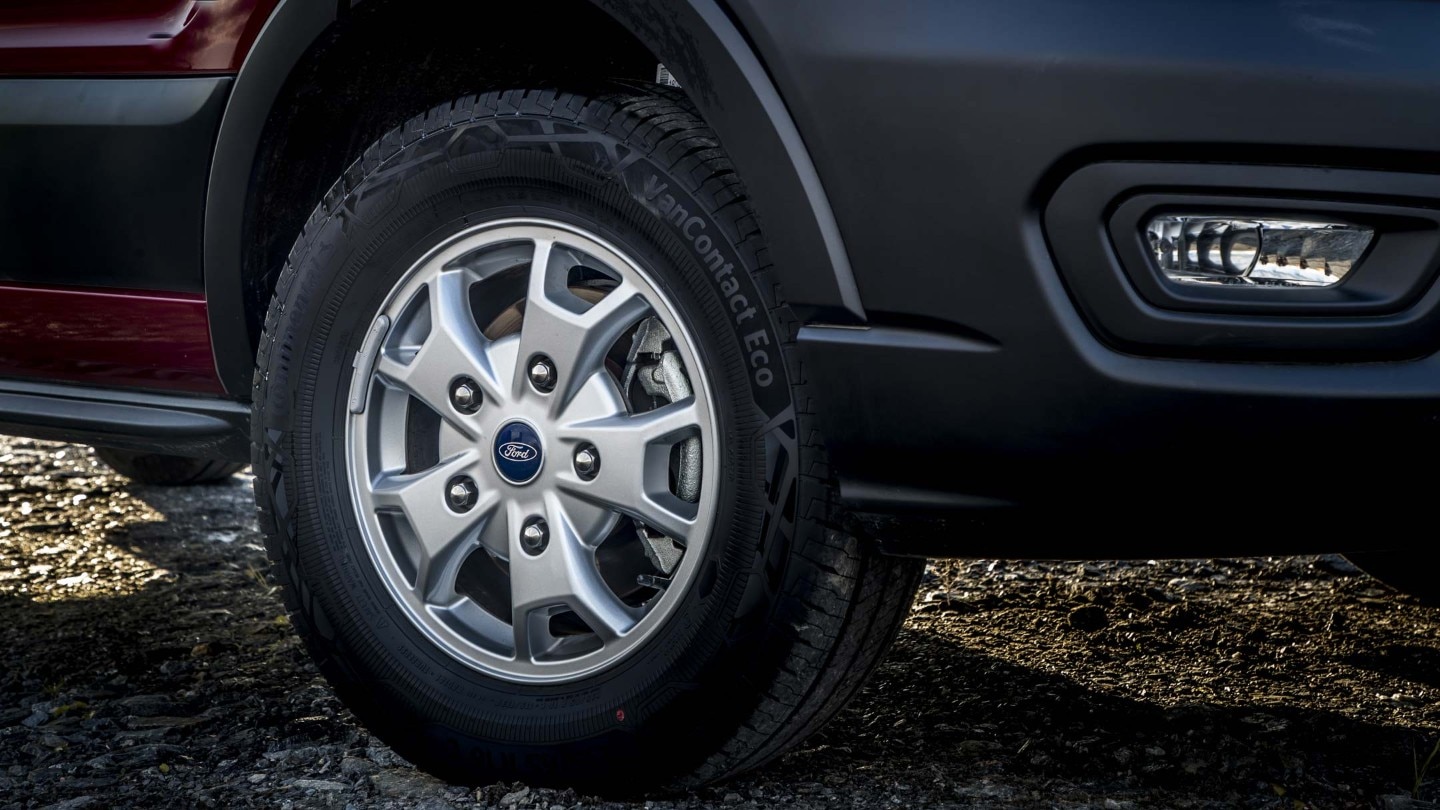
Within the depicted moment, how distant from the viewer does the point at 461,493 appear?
192 cm

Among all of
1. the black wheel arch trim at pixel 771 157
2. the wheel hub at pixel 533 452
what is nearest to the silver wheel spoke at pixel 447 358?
the wheel hub at pixel 533 452

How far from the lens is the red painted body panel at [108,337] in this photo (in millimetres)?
2178

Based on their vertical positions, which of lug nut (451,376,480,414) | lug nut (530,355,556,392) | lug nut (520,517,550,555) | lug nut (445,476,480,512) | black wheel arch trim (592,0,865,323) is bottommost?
lug nut (520,517,550,555)

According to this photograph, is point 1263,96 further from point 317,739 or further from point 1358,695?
point 317,739

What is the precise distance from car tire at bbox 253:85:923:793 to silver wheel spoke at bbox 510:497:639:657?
1 centimetres

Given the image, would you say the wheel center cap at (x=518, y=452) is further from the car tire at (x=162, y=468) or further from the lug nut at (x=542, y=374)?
the car tire at (x=162, y=468)

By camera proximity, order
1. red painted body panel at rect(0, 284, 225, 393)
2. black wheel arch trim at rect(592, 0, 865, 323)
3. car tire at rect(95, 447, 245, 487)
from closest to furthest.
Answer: black wheel arch trim at rect(592, 0, 865, 323)
red painted body panel at rect(0, 284, 225, 393)
car tire at rect(95, 447, 245, 487)

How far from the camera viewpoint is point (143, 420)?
7.29ft

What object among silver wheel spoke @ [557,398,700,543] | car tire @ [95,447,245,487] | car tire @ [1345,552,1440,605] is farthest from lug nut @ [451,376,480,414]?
car tire @ [95,447,245,487]

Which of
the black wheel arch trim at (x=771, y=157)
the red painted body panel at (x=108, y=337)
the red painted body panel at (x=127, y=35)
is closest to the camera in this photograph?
the black wheel arch trim at (x=771, y=157)

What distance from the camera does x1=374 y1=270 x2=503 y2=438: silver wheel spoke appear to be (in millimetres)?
1885

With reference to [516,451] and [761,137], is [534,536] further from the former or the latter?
[761,137]

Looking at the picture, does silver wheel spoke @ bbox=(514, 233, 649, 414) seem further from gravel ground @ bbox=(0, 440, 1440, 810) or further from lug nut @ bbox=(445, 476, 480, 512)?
gravel ground @ bbox=(0, 440, 1440, 810)

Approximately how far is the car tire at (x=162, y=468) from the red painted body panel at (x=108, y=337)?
1539 mm
